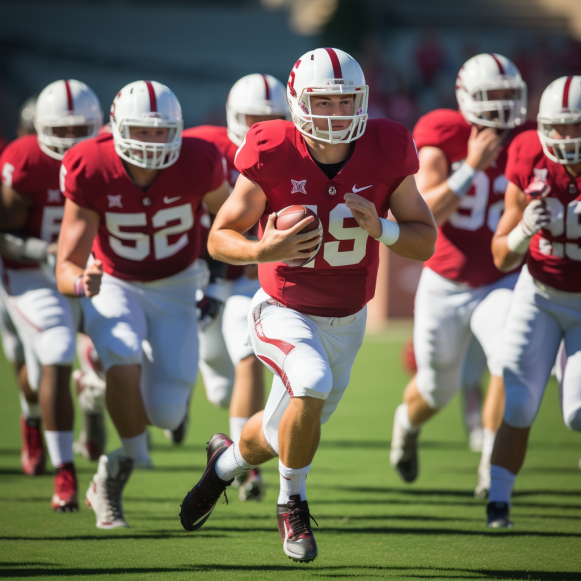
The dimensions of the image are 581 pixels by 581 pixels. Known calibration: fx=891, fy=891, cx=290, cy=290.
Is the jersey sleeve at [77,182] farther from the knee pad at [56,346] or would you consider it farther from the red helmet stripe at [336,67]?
the red helmet stripe at [336,67]

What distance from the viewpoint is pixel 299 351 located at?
3102 mm

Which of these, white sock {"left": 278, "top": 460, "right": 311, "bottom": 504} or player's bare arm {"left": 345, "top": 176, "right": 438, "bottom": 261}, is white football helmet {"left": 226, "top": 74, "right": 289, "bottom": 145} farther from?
white sock {"left": 278, "top": 460, "right": 311, "bottom": 504}

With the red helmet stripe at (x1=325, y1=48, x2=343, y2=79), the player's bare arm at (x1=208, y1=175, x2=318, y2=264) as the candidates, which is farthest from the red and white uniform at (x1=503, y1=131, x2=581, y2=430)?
the player's bare arm at (x1=208, y1=175, x2=318, y2=264)

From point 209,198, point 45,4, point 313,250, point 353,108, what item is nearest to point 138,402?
point 209,198

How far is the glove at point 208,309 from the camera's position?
4.65 m

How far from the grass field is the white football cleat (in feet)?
0.22

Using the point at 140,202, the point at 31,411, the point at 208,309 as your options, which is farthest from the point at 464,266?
the point at 31,411

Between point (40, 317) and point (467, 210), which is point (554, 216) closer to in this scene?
point (467, 210)

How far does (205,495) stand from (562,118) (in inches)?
83.5

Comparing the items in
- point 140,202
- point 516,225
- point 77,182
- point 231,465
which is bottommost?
point 231,465

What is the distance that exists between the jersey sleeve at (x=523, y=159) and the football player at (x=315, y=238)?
0.73 meters

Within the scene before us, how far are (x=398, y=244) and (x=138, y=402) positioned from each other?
140 cm

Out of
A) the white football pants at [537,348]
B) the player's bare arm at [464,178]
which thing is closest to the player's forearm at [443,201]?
the player's bare arm at [464,178]

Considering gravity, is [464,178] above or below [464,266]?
above
